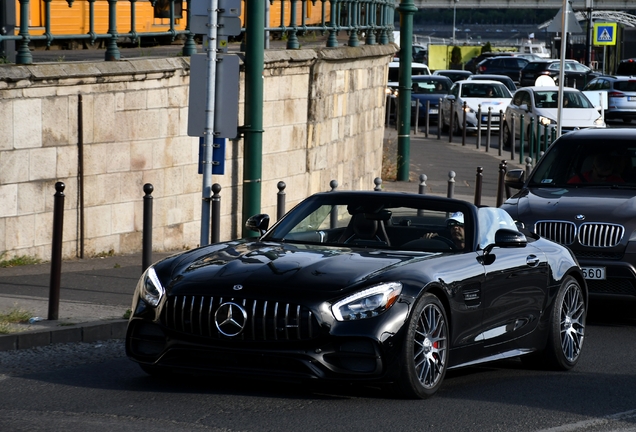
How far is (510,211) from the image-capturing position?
11289mm

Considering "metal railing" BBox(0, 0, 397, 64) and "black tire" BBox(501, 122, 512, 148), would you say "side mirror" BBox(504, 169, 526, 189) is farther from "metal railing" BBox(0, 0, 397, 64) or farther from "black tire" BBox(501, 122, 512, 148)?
"black tire" BBox(501, 122, 512, 148)

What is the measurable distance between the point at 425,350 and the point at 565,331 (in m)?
1.87

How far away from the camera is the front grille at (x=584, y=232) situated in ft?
35.2

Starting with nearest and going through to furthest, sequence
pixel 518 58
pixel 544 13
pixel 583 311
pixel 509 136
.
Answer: pixel 583 311 < pixel 509 136 < pixel 518 58 < pixel 544 13

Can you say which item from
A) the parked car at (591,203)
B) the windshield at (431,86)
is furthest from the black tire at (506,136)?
the parked car at (591,203)

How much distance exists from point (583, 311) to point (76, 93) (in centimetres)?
596

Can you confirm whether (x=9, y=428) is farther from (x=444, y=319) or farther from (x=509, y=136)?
(x=509, y=136)

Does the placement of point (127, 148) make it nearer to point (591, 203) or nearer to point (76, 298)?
point (76, 298)

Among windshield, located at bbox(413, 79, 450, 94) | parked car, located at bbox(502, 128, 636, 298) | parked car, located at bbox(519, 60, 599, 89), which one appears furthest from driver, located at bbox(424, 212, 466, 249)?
parked car, located at bbox(519, 60, 599, 89)

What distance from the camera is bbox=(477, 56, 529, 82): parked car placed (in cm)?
6273

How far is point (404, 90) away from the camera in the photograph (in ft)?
81.8

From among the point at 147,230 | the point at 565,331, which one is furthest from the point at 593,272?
the point at 147,230

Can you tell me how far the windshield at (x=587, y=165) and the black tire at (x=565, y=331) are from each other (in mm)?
3090

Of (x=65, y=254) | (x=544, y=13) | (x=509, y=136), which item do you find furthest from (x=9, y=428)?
(x=544, y=13)
